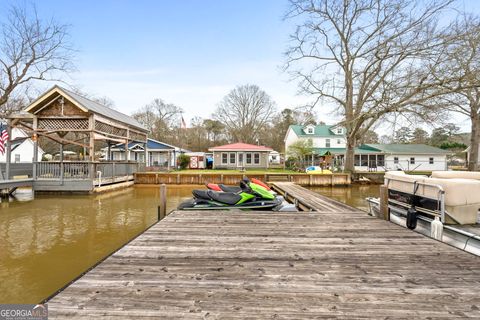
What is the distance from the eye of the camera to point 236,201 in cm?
599

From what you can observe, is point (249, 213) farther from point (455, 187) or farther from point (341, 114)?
point (341, 114)

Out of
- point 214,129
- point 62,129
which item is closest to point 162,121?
point 214,129

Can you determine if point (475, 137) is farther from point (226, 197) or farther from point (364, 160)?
point (226, 197)

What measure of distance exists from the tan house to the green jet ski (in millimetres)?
21372

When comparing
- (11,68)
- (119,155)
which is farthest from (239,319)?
(119,155)

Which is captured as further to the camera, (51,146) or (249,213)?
(51,146)

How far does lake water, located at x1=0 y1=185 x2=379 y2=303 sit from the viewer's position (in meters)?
3.76

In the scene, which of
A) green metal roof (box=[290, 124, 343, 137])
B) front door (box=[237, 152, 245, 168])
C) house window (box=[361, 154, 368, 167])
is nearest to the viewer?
front door (box=[237, 152, 245, 168])

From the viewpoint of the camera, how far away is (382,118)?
1883 centimetres

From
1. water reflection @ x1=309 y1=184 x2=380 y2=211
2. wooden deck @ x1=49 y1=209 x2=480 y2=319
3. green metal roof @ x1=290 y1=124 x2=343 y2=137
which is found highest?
green metal roof @ x1=290 y1=124 x2=343 y2=137

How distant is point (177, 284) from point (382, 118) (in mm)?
20384

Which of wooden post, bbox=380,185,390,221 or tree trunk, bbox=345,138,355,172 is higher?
tree trunk, bbox=345,138,355,172

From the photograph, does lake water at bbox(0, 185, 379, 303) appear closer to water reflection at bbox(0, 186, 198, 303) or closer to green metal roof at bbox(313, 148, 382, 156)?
water reflection at bbox(0, 186, 198, 303)

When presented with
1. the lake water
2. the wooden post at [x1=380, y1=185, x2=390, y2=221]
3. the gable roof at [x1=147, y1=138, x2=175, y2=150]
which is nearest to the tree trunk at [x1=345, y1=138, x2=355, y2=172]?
the lake water
